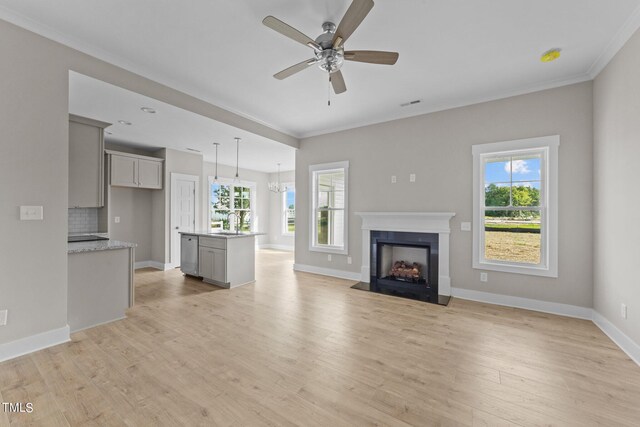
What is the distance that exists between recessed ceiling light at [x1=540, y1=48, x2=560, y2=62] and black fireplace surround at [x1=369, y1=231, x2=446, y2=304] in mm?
2504

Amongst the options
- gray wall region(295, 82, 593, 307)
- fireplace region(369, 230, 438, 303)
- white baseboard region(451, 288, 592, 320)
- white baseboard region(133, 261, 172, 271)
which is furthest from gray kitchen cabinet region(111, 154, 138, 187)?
white baseboard region(451, 288, 592, 320)

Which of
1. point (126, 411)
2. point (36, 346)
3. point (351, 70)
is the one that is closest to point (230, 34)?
point (351, 70)

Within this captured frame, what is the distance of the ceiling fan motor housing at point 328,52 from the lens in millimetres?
2252

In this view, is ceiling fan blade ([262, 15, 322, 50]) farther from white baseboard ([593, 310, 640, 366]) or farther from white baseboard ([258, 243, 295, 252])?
white baseboard ([258, 243, 295, 252])

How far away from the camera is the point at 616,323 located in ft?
9.03

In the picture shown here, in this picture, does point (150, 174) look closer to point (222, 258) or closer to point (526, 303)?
point (222, 258)

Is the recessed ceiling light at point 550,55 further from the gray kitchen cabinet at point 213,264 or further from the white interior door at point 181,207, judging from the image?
the white interior door at point 181,207

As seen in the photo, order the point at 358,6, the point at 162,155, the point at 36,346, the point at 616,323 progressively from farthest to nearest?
the point at 162,155 → the point at 616,323 → the point at 36,346 → the point at 358,6

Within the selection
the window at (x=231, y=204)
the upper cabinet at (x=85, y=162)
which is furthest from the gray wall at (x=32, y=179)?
the window at (x=231, y=204)

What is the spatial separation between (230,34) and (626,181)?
4.01 m

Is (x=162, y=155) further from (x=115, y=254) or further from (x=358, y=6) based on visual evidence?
(x=358, y=6)

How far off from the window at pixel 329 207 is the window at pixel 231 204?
2.78 metres

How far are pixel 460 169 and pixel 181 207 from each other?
19.4ft

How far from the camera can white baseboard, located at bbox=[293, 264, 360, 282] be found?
5199 mm
